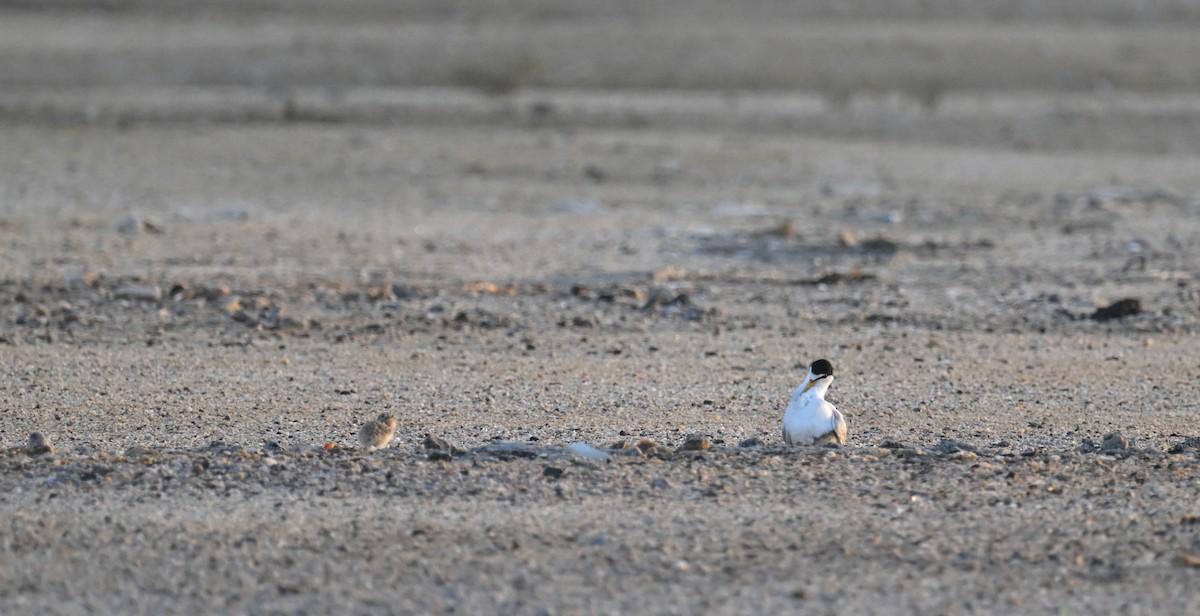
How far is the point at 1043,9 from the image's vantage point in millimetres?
34469

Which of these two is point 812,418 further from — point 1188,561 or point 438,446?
point 1188,561

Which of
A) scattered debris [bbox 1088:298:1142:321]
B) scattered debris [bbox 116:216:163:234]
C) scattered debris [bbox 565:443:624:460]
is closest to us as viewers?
scattered debris [bbox 565:443:624:460]

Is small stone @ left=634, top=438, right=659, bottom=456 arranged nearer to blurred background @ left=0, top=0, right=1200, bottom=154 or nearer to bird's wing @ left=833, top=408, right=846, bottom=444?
bird's wing @ left=833, top=408, right=846, bottom=444

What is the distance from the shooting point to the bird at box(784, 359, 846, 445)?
5.22 m

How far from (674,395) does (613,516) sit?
1791mm

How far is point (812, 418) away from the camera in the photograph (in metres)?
5.22

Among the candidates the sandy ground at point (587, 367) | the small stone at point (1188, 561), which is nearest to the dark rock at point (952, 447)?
the sandy ground at point (587, 367)

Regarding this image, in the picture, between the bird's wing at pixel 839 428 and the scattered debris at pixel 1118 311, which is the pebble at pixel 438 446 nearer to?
the bird's wing at pixel 839 428

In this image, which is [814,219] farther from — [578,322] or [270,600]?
[270,600]

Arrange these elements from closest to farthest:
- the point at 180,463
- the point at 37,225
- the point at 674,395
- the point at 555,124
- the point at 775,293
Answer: the point at 180,463, the point at 674,395, the point at 775,293, the point at 37,225, the point at 555,124

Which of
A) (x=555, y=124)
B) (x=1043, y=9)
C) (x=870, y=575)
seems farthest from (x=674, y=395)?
(x=1043, y=9)

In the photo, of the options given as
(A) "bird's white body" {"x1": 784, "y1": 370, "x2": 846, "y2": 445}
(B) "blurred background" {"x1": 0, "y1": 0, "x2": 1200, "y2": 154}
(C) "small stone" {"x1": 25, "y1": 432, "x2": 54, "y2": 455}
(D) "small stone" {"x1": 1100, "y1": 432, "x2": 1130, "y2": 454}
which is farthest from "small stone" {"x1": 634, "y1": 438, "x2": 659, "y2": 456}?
(B) "blurred background" {"x1": 0, "y1": 0, "x2": 1200, "y2": 154}

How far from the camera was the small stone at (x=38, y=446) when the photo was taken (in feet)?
16.5

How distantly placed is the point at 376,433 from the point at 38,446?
103 centimetres
